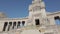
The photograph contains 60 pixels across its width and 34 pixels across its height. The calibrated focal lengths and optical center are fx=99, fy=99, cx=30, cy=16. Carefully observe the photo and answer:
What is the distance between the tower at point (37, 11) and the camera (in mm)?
32325

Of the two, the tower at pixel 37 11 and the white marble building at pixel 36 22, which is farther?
the tower at pixel 37 11

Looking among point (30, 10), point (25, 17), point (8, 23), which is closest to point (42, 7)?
point (30, 10)

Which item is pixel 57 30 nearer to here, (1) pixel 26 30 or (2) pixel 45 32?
(2) pixel 45 32

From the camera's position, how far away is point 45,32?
25.0 meters

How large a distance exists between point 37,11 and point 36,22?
3.91 metres

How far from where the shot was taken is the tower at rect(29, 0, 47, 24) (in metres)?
32.3

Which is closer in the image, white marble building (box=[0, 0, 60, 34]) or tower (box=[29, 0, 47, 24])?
white marble building (box=[0, 0, 60, 34])

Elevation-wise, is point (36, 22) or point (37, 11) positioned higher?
point (37, 11)

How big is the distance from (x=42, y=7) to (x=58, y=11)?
5.68m

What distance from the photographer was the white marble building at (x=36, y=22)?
2538 centimetres

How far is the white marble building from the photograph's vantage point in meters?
25.4

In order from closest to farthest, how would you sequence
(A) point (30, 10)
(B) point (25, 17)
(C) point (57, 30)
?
1. (C) point (57, 30)
2. (A) point (30, 10)
3. (B) point (25, 17)

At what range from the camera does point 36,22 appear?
114ft

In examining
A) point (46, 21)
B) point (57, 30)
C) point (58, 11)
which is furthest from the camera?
point (58, 11)
